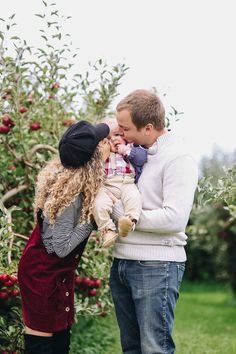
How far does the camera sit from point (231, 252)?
33.6 feet

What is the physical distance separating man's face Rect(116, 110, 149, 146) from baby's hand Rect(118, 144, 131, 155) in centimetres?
4

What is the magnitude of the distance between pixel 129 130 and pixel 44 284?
0.83m

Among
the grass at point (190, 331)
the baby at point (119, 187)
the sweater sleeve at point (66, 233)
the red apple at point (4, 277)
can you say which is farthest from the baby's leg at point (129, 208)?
the grass at point (190, 331)

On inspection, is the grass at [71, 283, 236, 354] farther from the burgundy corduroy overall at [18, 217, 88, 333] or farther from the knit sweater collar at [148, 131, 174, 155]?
the knit sweater collar at [148, 131, 174, 155]

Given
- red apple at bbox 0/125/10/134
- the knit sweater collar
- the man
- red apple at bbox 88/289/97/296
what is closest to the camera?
the man

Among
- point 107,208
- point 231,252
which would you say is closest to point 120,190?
point 107,208

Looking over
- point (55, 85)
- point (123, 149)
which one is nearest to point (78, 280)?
point (55, 85)

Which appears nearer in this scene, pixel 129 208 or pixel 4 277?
pixel 129 208

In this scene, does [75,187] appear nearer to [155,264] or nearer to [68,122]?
[155,264]

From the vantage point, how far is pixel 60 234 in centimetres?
335

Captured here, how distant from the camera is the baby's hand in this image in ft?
11.2

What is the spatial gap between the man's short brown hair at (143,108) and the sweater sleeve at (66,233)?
1.65ft

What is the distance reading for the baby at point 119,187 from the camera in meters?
3.30

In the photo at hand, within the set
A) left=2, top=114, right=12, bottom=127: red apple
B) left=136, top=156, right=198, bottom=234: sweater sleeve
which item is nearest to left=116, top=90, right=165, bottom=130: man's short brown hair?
left=136, top=156, right=198, bottom=234: sweater sleeve
